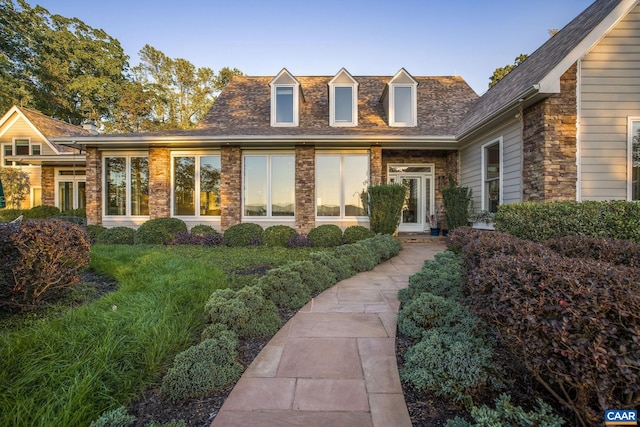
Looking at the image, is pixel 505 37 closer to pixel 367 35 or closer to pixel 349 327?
pixel 367 35

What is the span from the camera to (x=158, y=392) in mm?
1952

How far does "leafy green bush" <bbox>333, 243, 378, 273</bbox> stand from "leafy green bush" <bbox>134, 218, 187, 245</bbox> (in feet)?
18.8

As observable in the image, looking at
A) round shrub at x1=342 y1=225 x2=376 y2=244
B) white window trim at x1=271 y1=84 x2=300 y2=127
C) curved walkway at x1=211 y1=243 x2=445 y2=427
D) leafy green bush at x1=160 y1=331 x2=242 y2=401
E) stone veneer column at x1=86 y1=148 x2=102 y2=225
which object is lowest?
curved walkway at x1=211 y1=243 x2=445 y2=427

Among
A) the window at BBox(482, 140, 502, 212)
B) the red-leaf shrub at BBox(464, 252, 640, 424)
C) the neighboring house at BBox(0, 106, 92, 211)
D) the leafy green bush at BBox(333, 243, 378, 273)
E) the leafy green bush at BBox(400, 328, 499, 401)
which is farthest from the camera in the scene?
the neighboring house at BBox(0, 106, 92, 211)

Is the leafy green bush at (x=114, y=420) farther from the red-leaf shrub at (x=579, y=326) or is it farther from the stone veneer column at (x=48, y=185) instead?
the stone veneer column at (x=48, y=185)

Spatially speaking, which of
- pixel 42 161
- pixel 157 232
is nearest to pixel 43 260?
pixel 157 232

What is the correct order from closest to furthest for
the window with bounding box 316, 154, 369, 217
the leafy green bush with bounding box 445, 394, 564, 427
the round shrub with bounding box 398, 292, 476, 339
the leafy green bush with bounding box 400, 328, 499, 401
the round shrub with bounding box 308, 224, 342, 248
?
1. the leafy green bush with bounding box 445, 394, 564, 427
2. the leafy green bush with bounding box 400, 328, 499, 401
3. the round shrub with bounding box 398, 292, 476, 339
4. the round shrub with bounding box 308, 224, 342, 248
5. the window with bounding box 316, 154, 369, 217

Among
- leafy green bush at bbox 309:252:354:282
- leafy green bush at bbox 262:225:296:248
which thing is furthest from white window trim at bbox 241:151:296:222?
leafy green bush at bbox 309:252:354:282

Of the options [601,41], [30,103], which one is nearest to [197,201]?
[601,41]

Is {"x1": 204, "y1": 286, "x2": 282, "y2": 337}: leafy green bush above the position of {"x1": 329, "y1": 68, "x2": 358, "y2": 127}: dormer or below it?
below

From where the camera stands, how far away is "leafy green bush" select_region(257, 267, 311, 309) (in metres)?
3.56

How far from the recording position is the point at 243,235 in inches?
332

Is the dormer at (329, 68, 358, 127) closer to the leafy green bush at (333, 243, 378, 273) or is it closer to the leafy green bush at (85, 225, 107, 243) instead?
the leafy green bush at (333, 243, 378, 273)

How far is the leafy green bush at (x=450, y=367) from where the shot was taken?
1.83 meters
